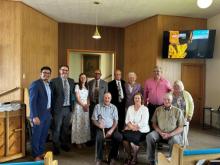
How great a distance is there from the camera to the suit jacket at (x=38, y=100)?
3.93 meters

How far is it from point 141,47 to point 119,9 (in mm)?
1651

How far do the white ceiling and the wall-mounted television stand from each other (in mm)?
560

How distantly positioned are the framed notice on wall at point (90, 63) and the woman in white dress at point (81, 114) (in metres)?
5.42

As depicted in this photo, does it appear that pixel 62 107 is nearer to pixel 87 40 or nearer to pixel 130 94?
pixel 130 94

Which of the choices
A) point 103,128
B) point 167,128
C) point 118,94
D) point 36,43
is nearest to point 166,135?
point 167,128

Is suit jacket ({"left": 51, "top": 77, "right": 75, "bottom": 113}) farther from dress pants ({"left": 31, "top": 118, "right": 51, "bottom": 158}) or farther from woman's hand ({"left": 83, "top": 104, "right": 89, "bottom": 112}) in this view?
woman's hand ({"left": 83, "top": 104, "right": 89, "bottom": 112})

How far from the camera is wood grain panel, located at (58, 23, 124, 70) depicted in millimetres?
8500

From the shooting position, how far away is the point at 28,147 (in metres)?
4.76

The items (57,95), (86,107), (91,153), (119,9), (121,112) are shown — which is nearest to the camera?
(57,95)

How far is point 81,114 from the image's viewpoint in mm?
4684

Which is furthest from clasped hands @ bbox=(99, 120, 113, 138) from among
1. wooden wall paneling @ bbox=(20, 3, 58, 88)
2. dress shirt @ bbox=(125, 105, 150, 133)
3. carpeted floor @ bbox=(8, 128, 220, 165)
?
wooden wall paneling @ bbox=(20, 3, 58, 88)

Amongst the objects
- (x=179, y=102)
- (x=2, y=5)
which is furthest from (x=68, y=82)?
(x=2, y=5)

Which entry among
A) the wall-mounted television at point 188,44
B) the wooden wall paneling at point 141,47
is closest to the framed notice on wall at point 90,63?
the wooden wall paneling at point 141,47

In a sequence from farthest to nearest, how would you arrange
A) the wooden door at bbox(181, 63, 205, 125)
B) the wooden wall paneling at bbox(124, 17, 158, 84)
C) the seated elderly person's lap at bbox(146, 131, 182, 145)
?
the wooden door at bbox(181, 63, 205, 125) < the wooden wall paneling at bbox(124, 17, 158, 84) < the seated elderly person's lap at bbox(146, 131, 182, 145)
